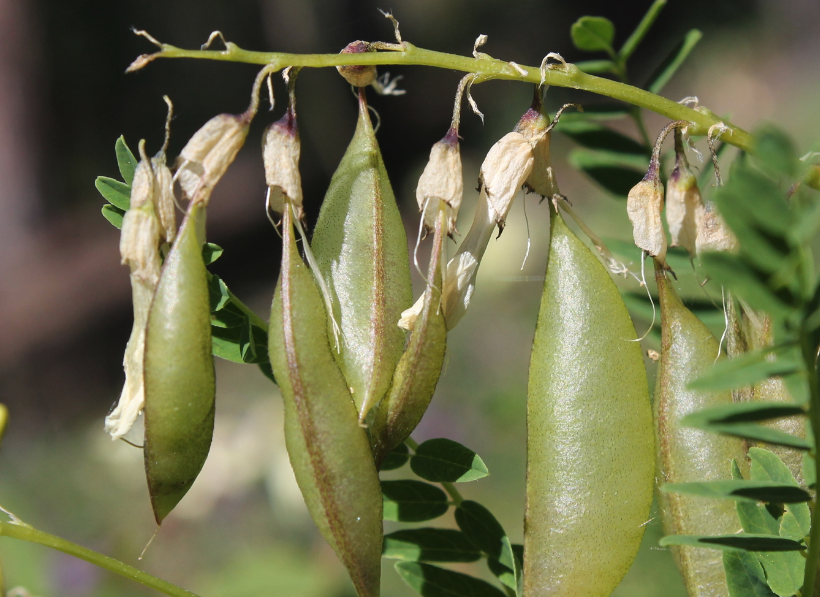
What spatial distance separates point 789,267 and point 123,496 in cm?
517

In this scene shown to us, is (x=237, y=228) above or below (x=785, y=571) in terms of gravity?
above

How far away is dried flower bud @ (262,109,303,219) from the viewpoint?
3.74 feet

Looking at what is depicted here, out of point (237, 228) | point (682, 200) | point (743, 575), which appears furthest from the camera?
point (237, 228)

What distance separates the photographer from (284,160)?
114cm

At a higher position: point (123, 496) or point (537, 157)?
point (537, 157)

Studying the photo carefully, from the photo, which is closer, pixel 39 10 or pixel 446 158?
pixel 446 158

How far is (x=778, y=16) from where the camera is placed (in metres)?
8.71

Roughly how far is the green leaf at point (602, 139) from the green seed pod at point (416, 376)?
3.05ft

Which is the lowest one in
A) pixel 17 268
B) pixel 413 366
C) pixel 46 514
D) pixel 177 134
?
pixel 46 514

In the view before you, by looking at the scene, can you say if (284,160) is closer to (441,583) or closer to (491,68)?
(491,68)

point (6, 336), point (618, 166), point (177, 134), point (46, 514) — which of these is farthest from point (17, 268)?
point (618, 166)

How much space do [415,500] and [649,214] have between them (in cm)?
77

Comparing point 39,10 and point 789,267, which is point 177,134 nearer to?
point 39,10

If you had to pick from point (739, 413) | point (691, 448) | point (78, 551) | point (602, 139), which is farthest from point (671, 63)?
point (78, 551)
